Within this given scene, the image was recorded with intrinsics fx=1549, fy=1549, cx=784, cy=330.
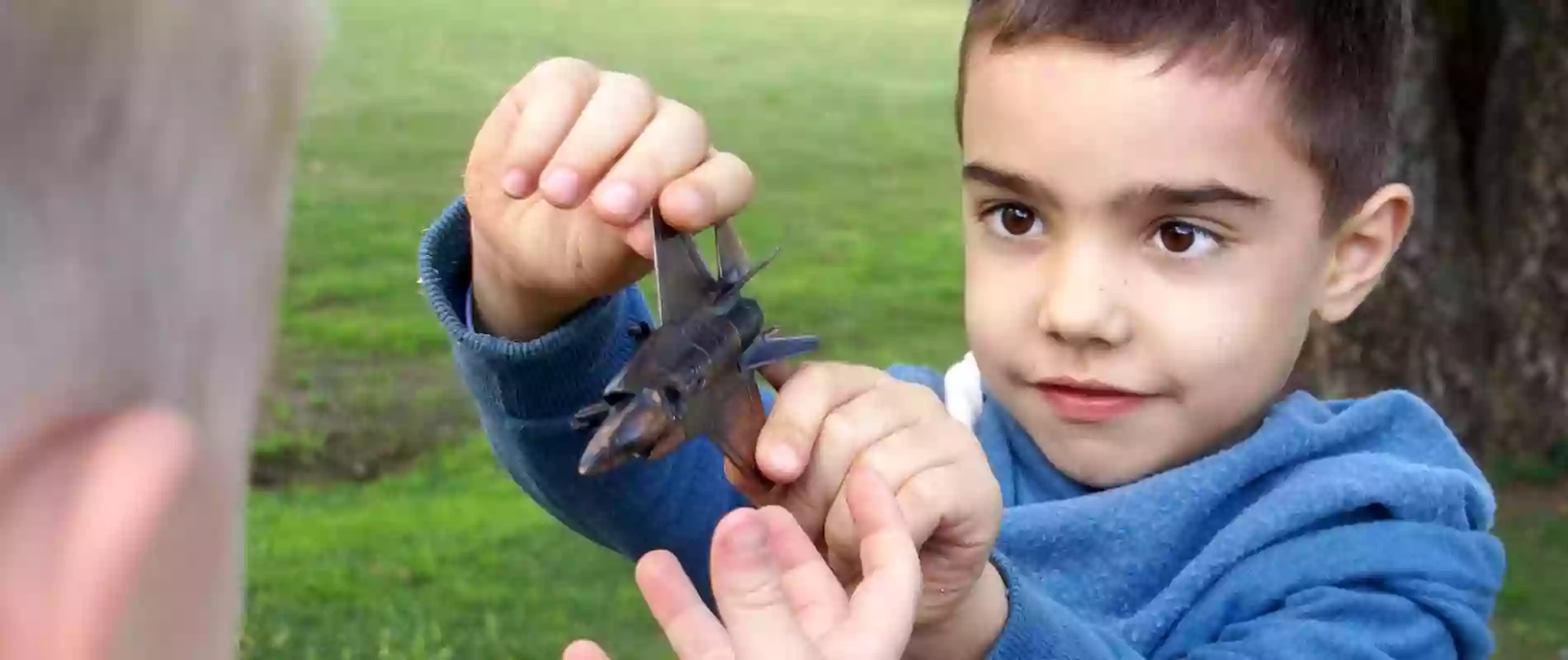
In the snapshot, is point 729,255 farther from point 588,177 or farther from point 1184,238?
point 1184,238

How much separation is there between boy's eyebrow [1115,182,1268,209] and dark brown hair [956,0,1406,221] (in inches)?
4.7

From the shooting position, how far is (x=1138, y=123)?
1519 millimetres

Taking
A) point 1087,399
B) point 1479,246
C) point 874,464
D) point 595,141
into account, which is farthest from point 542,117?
point 1479,246

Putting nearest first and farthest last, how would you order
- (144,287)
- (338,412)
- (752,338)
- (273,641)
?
(144,287)
(752,338)
(273,641)
(338,412)

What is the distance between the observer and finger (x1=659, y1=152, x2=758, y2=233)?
108 cm

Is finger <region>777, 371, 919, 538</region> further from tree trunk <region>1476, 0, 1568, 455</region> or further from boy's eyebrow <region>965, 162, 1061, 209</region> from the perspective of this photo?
tree trunk <region>1476, 0, 1568, 455</region>

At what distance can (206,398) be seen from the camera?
0.67 meters

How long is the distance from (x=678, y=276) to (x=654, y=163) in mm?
185

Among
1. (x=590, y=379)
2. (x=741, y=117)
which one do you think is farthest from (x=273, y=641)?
(x=741, y=117)

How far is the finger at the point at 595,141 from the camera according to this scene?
114 centimetres

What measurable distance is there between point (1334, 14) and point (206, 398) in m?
1.36

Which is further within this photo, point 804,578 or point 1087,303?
point 1087,303

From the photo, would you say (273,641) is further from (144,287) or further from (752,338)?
(144,287)

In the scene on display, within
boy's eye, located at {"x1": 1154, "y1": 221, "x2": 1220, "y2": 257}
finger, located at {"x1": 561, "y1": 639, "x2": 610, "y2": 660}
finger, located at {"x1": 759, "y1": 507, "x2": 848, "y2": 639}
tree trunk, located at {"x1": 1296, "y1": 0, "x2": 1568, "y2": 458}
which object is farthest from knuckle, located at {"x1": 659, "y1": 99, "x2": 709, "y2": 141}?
tree trunk, located at {"x1": 1296, "y1": 0, "x2": 1568, "y2": 458}
